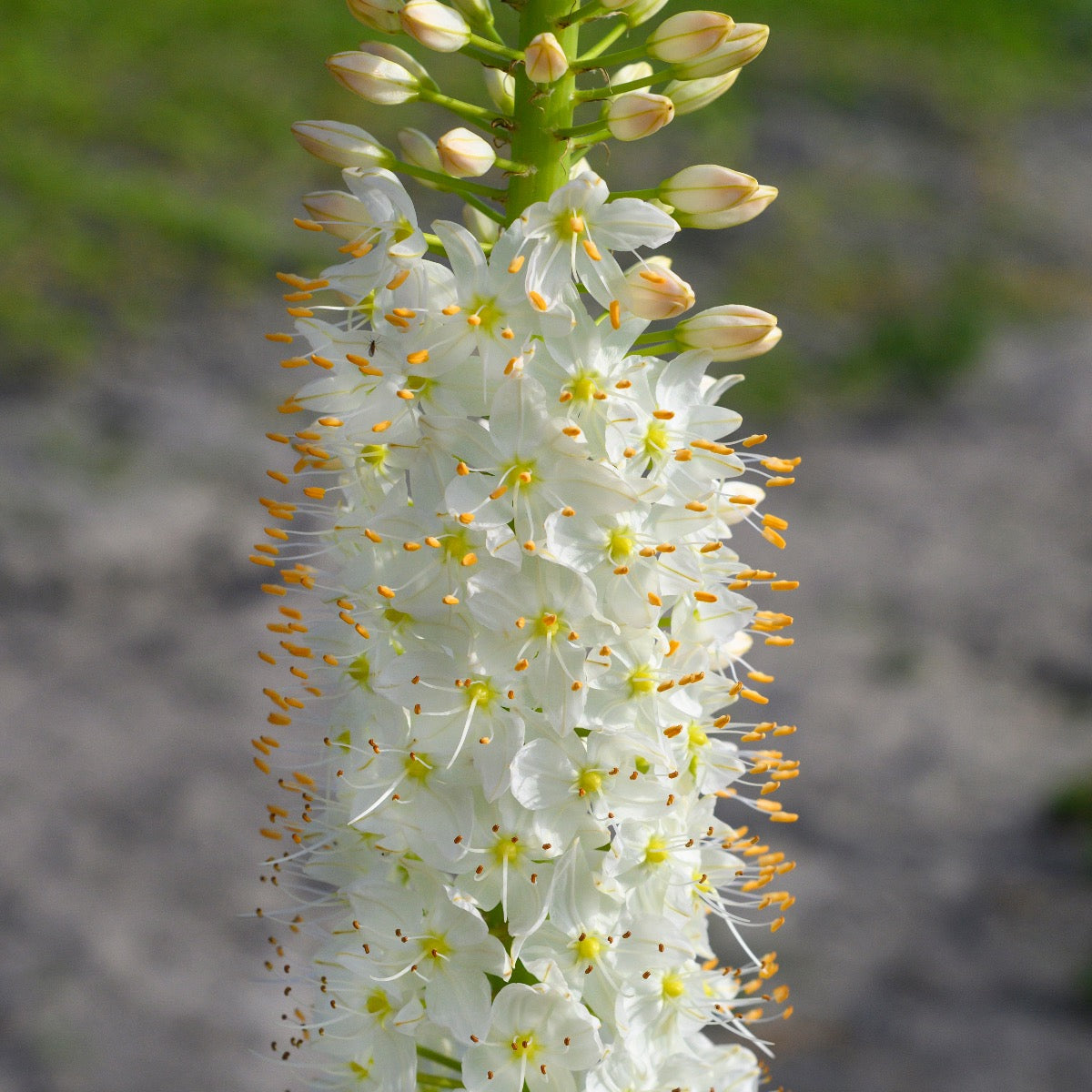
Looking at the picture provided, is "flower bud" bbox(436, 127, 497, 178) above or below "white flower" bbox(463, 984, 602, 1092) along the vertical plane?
above

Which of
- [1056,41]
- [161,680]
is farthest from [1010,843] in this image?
[1056,41]

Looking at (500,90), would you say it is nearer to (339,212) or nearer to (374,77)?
(374,77)

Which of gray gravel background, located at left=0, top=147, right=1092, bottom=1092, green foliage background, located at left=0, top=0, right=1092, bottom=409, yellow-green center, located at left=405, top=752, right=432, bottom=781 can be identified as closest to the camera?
yellow-green center, located at left=405, top=752, right=432, bottom=781

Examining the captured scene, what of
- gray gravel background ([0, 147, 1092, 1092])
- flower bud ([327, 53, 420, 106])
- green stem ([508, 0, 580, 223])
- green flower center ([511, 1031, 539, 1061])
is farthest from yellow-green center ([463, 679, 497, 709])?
gray gravel background ([0, 147, 1092, 1092])

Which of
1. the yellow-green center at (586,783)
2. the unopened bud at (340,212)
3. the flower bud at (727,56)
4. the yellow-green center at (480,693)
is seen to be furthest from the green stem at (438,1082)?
the flower bud at (727,56)

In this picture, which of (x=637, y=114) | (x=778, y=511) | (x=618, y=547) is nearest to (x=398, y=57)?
(x=637, y=114)

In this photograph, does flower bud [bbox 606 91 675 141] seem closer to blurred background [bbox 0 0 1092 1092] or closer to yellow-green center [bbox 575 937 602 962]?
yellow-green center [bbox 575 937 602 962]

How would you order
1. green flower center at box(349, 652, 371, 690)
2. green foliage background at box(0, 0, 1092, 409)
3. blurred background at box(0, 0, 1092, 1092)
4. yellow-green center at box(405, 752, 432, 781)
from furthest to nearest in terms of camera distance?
1. green foliage background at box(0, 0, 1092, 409)
2. blurred background at box(0, 0, 1092, 1092)
3. green flower center at box(349, 652, 371, 690)
4. yellow-green center at box(405, 752, 432, 781)
